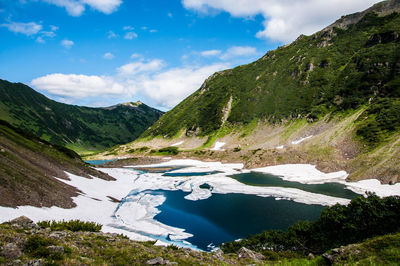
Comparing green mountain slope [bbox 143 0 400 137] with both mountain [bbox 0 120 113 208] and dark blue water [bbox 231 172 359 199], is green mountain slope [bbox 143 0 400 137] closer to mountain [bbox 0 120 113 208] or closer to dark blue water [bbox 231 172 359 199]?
dark blue water [bbox 231 172 359 199]

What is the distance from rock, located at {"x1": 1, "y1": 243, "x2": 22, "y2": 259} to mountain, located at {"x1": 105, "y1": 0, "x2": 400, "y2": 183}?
242 feet

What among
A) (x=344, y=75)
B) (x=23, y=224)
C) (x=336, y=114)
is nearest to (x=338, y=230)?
(x=23, y=224)

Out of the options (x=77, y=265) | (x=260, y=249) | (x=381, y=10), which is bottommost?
(x=260, y=249)

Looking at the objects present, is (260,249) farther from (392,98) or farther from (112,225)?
(392,98)

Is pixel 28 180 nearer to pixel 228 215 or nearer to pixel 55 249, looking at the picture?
pixel 55 249

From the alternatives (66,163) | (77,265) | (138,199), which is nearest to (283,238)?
(77,265)

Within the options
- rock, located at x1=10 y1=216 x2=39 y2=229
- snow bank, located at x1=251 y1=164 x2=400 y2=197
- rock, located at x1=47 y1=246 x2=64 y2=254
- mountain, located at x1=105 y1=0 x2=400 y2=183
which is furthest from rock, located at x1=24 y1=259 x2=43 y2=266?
mountain, located at x1=105 y1=0 x2=400 y2=183

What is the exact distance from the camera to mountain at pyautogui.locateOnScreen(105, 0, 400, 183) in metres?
82.4

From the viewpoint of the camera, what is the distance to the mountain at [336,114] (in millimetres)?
82438

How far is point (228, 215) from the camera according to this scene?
46656 millimetres

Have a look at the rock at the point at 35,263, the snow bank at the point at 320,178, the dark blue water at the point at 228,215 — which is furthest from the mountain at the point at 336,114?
the rock at the point at 35,263

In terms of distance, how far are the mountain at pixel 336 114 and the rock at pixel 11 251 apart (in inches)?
2904

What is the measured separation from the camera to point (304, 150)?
104 m

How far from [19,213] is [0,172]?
9.49 m
